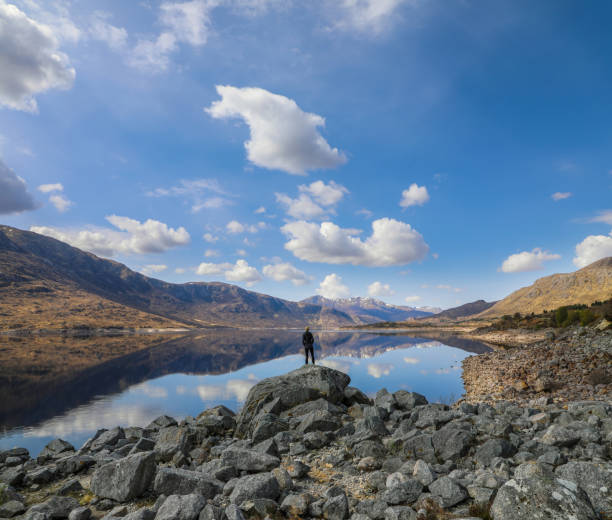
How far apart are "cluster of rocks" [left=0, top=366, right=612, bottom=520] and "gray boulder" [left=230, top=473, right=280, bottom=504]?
0.10 feet

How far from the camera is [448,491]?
780 centimetres

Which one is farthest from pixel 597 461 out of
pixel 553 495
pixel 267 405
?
pixel 267 405

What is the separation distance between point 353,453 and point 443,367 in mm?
57386

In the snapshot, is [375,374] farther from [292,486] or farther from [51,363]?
[51,363]

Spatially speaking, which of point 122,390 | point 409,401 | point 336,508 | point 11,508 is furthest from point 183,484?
point 122,390

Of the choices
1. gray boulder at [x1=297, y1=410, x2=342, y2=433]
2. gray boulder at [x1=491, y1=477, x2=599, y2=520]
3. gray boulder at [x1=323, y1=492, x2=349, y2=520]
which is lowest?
gray boulder at [x1=297, y1=410, x2=342, y2=433]

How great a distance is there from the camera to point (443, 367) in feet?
206

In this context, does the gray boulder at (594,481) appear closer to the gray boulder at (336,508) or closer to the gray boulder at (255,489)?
the gray boulder at (336,508)

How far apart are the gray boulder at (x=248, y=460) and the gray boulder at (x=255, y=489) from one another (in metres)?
1.89

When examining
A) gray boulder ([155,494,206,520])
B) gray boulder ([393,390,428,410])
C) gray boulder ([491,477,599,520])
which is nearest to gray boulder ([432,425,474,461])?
gray boulder ([491,477,599,520])

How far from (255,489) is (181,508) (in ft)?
5.92

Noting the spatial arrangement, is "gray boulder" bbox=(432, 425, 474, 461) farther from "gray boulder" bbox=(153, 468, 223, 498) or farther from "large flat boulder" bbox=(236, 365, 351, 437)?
"large flat boulder" bbox=(236, 365, 351, 437)

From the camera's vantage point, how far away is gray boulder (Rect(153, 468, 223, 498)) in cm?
948

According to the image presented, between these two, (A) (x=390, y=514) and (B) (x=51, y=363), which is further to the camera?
(B) (x=51, y=363)
